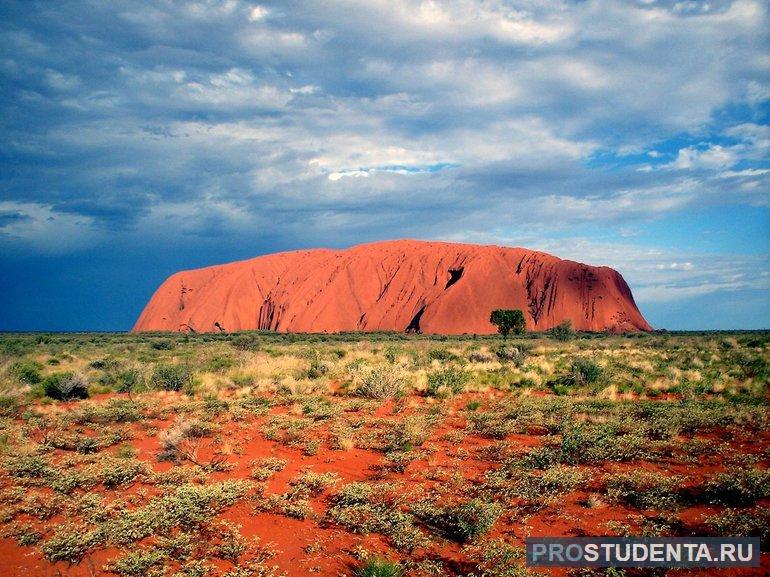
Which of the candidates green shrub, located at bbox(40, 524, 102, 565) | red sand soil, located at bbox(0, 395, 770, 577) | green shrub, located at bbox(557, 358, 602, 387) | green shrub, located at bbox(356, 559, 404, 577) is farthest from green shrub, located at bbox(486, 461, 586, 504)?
green shrub, located at bbox(557, 358, 602, 387)

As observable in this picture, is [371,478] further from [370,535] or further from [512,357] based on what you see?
[512,357]

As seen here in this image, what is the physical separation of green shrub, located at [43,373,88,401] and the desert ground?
54cm

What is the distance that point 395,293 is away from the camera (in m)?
89.1

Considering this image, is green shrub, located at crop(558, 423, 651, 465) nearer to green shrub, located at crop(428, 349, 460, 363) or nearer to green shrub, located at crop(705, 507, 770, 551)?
green shrub, located at crop(705, 507, 770, 551)

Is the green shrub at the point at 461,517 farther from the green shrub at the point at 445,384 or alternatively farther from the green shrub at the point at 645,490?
the green shrub at the point at 445,384

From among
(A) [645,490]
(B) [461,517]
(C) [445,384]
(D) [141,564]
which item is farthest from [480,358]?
(D) [141,564]

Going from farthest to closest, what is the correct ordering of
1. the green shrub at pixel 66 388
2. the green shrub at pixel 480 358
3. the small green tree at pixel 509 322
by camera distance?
the small green tree at pixel 509 322 < the green shrub at pixel 480 358 < the green shrub at pixel 66 388

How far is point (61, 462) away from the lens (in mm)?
8586

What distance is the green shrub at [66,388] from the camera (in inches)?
578

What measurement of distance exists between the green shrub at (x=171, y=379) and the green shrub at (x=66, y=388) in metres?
2.21

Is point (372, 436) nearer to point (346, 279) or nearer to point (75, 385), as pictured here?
point (75, 385)

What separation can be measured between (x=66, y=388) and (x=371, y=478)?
11971mm

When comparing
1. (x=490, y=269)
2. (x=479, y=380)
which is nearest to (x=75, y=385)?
(x=479, y=380)

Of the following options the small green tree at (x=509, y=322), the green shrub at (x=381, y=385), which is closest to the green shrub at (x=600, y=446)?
the green shrub at (x=381, y=385)
